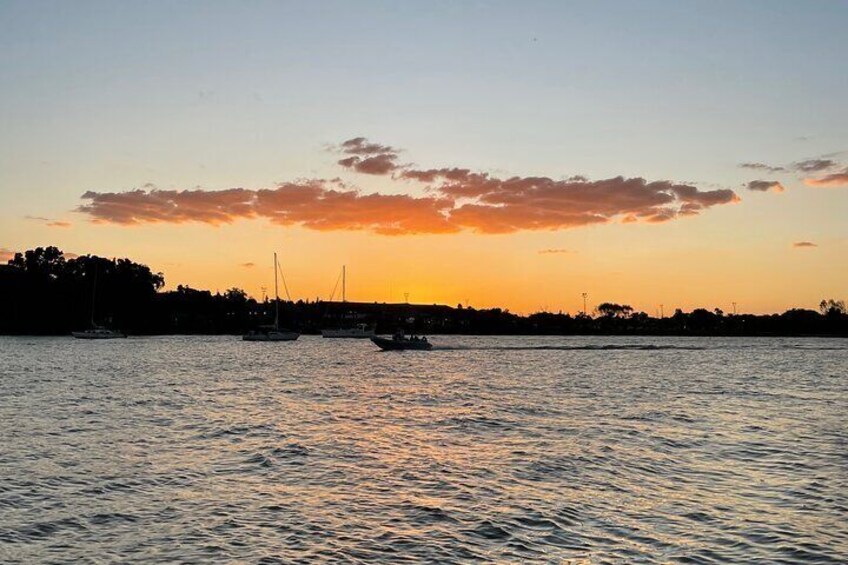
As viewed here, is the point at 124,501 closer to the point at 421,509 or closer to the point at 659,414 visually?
the point at 421,509

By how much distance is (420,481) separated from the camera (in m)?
26.3

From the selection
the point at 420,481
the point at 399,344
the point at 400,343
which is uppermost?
the point at 400,343

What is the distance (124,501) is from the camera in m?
22.9

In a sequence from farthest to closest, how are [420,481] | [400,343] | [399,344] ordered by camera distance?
[400,343] → [399,344] → [420,481]

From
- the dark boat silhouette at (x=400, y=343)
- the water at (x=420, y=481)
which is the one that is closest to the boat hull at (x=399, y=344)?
the dark boat silhouette at (x=400, y=343)

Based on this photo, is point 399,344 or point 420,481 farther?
point 399,344

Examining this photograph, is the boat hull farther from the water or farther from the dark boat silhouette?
the water

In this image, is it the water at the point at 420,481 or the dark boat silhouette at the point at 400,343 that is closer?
the water at the point at 420,481

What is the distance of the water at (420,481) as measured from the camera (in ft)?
60.4

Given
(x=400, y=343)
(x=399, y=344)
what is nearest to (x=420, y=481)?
(x=399, y=344)

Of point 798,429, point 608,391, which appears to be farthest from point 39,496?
point 608,391

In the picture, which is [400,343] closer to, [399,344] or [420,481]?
[399,344]

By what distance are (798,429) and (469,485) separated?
82.5ft

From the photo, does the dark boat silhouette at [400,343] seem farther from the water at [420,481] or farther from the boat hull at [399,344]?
the water at [420,481]
